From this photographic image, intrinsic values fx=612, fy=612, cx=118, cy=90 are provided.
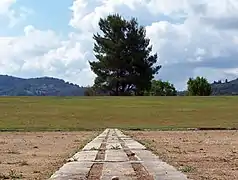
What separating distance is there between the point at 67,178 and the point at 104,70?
93.4m

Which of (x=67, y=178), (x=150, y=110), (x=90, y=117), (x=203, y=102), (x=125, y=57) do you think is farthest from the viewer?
(x=125, y=57)

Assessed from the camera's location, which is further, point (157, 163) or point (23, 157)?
point (23, 157)

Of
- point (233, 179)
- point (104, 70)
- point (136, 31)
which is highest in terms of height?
point (136, 31)

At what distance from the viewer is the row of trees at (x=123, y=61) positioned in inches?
4026

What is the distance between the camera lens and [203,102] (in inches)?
2749

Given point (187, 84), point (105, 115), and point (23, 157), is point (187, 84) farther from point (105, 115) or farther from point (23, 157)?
point (23, 157)

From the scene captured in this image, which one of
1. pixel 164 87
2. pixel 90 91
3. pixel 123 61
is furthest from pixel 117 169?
pixel 164 87

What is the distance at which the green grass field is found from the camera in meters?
45.1

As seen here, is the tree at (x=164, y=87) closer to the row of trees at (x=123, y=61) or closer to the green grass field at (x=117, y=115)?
the row of trees at (x=123, y=61)

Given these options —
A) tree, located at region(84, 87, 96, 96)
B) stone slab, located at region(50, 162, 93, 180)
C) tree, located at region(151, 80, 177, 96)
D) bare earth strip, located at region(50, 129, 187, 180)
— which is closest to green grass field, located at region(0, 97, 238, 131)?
bare earth strip, located at region(50, 129, 187, 180)

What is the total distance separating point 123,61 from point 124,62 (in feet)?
0.80

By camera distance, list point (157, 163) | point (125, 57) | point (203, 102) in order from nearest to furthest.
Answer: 1. point (157, 163)
2. point (203, 102)
3. point (125, 57)

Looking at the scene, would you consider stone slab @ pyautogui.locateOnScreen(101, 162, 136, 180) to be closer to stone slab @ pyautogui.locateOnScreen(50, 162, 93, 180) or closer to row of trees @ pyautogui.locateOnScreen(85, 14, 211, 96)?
stone slab @ pyautogui.locateOnScreen(50, 162, 93, 180)

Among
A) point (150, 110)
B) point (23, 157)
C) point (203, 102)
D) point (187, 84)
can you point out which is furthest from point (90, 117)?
point (187, 84)
